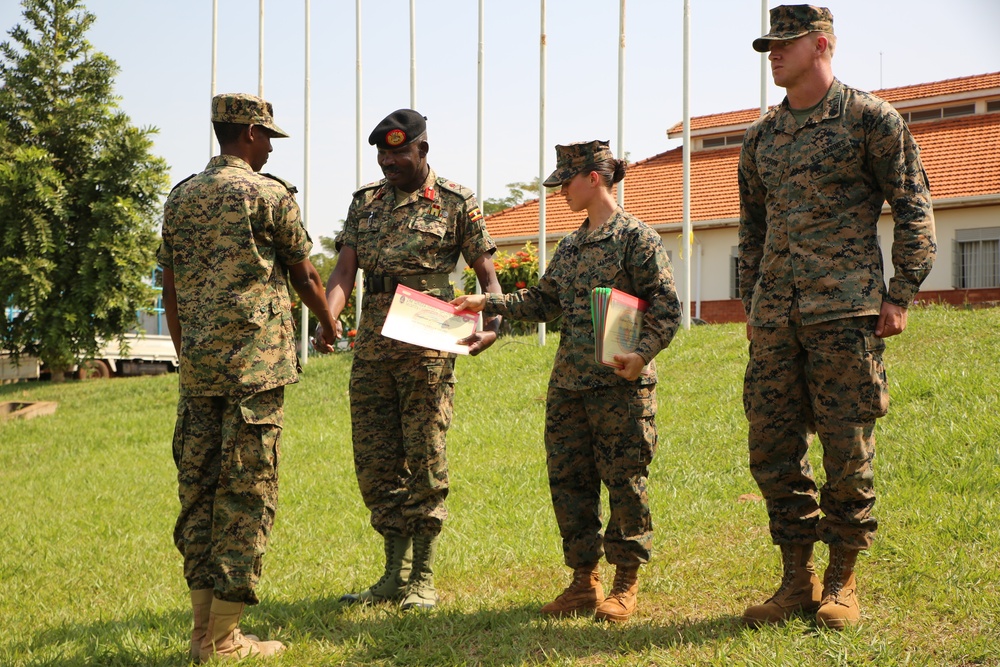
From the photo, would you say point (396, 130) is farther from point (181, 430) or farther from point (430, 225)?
point (181, 430)

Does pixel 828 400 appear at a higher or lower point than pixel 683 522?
higher

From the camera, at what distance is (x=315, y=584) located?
546 cm

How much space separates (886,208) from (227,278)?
56.8 ft

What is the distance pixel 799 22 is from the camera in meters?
4.03

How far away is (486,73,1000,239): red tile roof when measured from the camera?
20.1 metres

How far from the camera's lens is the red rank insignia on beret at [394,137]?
4.94 metres

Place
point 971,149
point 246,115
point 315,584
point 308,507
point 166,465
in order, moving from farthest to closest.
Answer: point 971,149
point 166,465
point 308,507
point 315,584
point 246,115

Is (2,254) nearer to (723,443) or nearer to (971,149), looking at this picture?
(723,443)

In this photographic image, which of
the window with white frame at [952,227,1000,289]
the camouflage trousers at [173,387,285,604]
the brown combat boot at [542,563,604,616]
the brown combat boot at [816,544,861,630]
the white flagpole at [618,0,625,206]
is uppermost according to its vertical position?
the white flagpole at [618,0,625,206]

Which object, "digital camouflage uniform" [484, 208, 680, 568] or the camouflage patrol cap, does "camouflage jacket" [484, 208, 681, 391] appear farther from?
the camouflage patrol cap

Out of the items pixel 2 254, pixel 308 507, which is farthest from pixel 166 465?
pixel 2 254

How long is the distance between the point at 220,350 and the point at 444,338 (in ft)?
3.51

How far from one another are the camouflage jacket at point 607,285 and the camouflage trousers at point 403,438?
0.63m

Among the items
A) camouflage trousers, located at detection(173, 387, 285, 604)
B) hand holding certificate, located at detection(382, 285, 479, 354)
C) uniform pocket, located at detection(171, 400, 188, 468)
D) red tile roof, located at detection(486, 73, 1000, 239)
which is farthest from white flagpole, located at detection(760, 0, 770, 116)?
uniform pocket, located at detection(171, 400, 188, 468)
